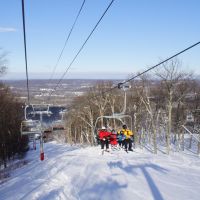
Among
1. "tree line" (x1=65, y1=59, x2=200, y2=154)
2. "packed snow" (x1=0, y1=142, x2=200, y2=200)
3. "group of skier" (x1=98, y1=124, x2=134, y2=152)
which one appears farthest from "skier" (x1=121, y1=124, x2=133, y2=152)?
"tree line" (x1=65, y1=59, x2=200, y2=154)

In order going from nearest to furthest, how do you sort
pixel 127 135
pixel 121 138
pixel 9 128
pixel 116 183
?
pixel 116 183 → pixel 127 135 → pixel 121 138 → pixel 9 128

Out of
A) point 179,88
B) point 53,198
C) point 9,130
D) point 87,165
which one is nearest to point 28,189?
point 53,198

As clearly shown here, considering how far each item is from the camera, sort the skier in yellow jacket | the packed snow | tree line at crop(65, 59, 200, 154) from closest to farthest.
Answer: the packed snow → the skier in yellow jacket → tree line at crop(65, 59, 200, 154)

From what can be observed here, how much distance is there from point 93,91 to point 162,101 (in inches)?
532

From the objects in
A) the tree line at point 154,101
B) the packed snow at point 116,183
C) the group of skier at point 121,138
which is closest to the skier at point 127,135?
the group of skier at point 121,138

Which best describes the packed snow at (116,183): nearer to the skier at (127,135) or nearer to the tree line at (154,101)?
the skier at (127,135)

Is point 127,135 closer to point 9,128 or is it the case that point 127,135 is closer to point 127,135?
point 127,135

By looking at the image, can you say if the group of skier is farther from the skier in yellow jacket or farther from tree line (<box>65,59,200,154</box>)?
tree line (<box>65,59,200,154</box>)

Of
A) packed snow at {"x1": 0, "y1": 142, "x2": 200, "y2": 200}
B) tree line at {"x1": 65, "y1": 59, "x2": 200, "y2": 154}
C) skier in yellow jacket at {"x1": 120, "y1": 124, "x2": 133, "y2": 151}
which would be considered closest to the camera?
packed snow at {"x1": 0, "y1": 142, "x2": 200, "y2": 200}

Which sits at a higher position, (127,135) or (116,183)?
(127,135)

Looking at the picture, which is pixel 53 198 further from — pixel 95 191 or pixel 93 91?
pixel 93 91

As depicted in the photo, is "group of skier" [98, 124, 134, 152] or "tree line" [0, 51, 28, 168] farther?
"tree line" [0, 51, 28, 168]

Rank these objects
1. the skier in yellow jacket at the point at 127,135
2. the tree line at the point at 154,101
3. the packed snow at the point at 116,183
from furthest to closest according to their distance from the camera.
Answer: the tree line at the point at 154,101, the skier in yellow jacket at the point at 127,135, the packed snow at the point at 116,183

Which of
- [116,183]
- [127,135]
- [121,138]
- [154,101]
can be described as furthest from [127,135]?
[154,101]
